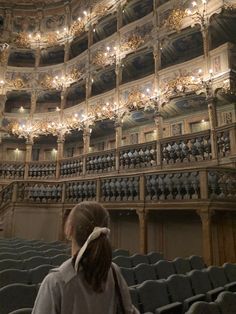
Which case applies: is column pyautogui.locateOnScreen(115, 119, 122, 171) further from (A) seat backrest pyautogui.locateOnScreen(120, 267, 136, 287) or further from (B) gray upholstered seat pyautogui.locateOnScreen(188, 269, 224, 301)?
(B) gray upholstered seat pyautogui.locateOnScreen(188, 269, 224, 301)

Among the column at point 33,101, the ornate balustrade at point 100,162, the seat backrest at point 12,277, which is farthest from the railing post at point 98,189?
the column at point 33,101

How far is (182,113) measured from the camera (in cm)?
1658

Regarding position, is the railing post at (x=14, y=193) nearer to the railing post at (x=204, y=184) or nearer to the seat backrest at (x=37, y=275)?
the railing post at (x=204, y=184)

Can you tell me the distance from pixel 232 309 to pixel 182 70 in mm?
13067

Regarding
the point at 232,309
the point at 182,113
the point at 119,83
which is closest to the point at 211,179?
the point at 232,309

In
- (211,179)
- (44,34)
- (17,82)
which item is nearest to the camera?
(211,179)

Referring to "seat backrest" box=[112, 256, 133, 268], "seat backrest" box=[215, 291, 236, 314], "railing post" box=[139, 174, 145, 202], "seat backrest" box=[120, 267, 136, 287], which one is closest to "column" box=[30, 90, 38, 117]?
"railing post" box=[139, 174, 145, 202]

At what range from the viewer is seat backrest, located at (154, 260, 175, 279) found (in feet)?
16.6

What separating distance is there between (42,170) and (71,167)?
9.47ft

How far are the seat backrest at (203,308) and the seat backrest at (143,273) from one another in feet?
6.63

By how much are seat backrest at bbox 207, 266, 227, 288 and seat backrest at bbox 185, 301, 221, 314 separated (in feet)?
6.87

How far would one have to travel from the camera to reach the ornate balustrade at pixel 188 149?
10734mm

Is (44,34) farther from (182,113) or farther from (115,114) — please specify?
(182,113)

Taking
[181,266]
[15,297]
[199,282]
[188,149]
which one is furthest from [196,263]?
[188,149]
